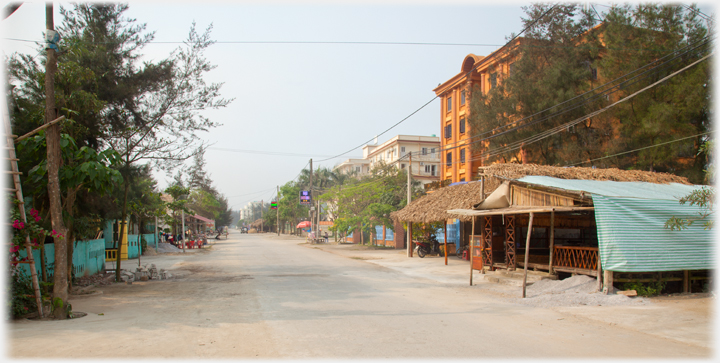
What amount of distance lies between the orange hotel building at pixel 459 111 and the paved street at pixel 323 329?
Answer: 31.1 meters

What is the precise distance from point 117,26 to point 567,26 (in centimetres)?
2469

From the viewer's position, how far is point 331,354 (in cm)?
576

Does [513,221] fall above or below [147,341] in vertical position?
above

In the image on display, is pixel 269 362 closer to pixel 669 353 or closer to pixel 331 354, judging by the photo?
pixel 331 354

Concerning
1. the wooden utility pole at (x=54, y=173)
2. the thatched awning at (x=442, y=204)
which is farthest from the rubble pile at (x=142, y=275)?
the thatched awning at (x=442, y=204)

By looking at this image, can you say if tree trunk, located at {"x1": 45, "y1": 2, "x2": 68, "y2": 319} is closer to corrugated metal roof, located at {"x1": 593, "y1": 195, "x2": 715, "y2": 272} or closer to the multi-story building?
corrugated metal roof, located at {"x1": 593, "y1": 195, "x2": 715, "y2": 272}

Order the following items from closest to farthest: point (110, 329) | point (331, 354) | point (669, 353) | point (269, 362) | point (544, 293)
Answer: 1. point (269, 362)
2. point (331, 354)
3. point (669, 353)
4. point (110, 329)
5. point (544, 293)

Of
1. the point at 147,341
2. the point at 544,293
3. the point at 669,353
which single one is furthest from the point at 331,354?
the point at 544,293

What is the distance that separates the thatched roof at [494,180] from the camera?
579 inches

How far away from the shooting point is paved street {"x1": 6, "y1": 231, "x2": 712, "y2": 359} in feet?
19.6

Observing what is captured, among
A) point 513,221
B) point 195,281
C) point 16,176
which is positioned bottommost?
point 195,281

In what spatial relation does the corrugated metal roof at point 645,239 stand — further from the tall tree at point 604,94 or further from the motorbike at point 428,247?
the motorbike at point 428,247

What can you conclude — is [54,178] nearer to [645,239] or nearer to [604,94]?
[645,239]

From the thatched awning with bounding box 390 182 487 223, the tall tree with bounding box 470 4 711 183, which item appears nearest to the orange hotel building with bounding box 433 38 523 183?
the tall tree with bounding box 470 4 711 183
